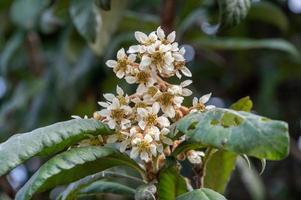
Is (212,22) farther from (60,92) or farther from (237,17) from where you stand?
(237,17)

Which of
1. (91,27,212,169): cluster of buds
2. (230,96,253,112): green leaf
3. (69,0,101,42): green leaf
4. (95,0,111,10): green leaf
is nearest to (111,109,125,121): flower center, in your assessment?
(91,27,212,169): cluster of buds

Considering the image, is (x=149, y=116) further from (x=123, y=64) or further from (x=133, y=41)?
(x=133, y=41)

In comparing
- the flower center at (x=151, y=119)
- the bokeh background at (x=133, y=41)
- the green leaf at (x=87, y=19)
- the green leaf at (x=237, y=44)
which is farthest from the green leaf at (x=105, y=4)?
the green leaf at (x=237, y=44)

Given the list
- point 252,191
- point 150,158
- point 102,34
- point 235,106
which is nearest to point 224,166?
point 235,106

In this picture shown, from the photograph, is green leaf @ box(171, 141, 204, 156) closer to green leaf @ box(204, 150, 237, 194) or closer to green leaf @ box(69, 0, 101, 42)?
green leaf @ box(204, 150, 237, 194)

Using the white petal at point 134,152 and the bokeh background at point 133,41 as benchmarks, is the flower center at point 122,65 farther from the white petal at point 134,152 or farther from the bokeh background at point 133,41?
the bokeh background at point 133,41

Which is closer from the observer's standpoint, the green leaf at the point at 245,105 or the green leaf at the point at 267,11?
the green leaf at the point at 245,105
